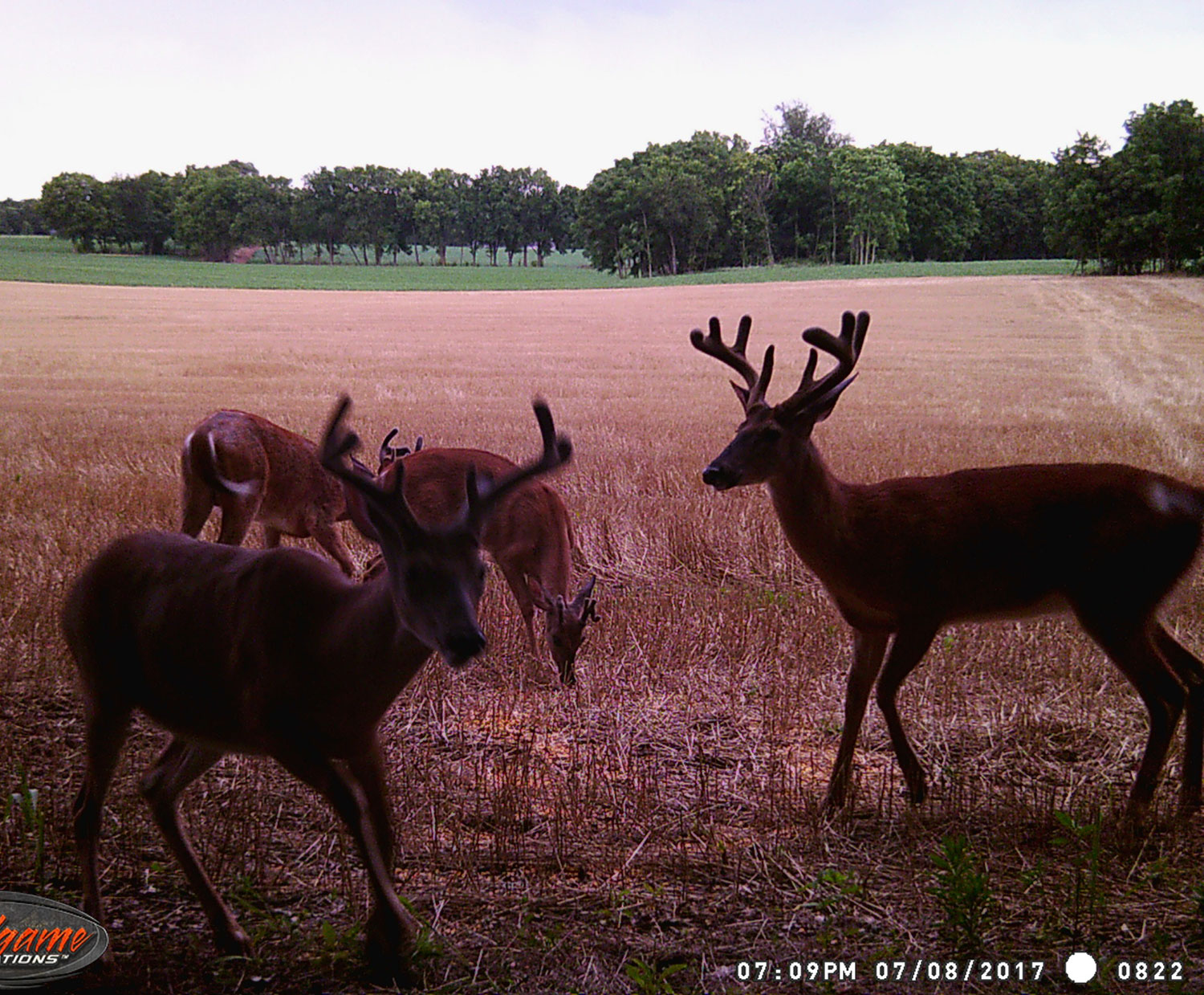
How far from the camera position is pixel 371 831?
73.9 inches

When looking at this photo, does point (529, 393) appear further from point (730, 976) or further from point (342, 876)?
point (730, 976)

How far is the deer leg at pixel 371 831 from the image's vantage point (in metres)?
1.78

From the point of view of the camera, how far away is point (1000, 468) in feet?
9.06

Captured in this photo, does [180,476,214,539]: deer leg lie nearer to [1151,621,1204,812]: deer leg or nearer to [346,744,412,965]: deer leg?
[346,744,412,965]: deer leg

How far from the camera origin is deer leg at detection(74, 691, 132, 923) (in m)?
1.99

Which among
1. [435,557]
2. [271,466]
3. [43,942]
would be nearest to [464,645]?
[435,557]

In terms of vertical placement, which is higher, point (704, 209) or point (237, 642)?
point (704, 209)

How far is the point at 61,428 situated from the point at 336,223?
1481 millimetres

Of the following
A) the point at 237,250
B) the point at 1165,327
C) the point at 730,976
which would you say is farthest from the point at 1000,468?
the point at 237,250

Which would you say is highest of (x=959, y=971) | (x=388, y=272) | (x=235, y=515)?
(x=388, y=272)

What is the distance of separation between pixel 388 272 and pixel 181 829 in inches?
118

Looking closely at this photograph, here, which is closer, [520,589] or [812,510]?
[812,510]
